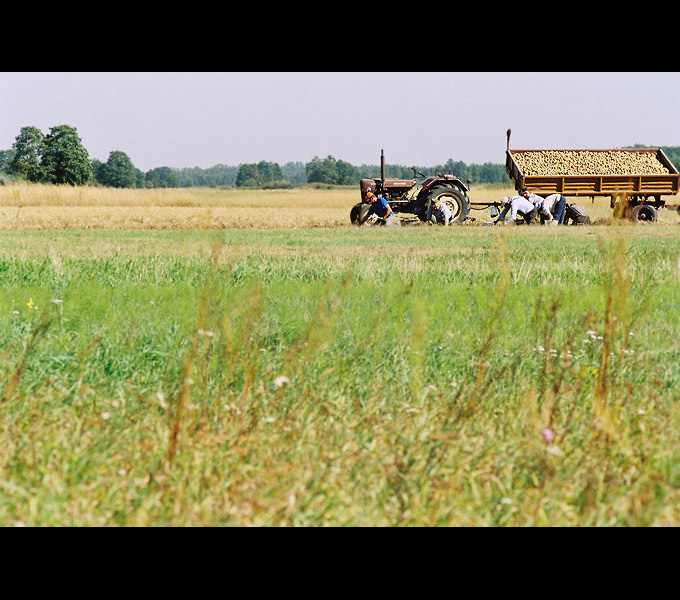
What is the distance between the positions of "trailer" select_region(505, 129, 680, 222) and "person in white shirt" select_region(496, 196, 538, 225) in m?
1.21

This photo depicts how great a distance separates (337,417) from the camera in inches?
135

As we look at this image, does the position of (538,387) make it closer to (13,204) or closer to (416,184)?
(416,184)

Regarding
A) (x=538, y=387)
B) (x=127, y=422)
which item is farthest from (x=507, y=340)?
(x=127, y=422)

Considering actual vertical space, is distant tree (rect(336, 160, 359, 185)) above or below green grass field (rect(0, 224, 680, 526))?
above

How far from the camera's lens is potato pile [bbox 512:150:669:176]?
20922 millimetres

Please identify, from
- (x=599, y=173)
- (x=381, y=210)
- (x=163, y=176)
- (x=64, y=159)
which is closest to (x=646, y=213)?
(x=599, y=173)

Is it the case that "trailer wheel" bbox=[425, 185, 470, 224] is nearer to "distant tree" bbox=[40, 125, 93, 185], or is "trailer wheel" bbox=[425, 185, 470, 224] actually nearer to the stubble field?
the stubble field

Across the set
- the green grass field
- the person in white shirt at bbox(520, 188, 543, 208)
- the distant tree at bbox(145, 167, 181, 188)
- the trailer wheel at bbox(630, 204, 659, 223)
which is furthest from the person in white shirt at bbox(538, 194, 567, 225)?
the distant tree at bbox(145, 167, 181, 188)

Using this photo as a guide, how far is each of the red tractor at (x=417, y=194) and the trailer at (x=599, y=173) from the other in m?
2.24

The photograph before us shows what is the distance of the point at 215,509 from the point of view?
2.58 metres

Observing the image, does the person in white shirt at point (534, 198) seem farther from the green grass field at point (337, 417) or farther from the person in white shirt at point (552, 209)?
the green grass field at point (337, 417)

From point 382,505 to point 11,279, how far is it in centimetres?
719

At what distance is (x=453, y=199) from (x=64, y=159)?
53364mm

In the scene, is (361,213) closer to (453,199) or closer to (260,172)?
(453,199)
